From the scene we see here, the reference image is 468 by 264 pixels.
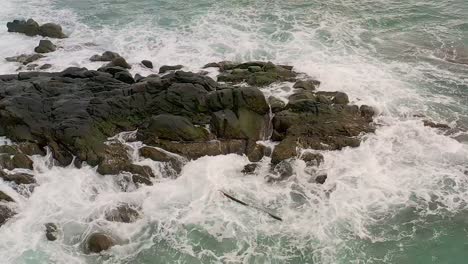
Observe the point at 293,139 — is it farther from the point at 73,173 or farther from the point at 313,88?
the point at 73,173

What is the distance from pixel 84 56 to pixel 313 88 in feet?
41.7

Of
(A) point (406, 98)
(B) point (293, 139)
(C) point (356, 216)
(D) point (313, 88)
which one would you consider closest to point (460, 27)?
(A) point (406, 98)

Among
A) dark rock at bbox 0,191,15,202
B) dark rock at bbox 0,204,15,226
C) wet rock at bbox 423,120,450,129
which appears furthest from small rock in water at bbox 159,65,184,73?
wet rock at bbox 423,120,450,129

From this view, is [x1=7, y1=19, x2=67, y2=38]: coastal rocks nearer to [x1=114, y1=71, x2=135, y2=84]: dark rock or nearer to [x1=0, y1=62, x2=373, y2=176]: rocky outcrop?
[x1=0, y1=62, x2=373, y2=176]: rocky outcrop

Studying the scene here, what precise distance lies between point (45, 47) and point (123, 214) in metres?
14.8

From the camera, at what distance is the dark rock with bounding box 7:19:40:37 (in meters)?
28.6

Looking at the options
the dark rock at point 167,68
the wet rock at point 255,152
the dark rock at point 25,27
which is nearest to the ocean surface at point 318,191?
the wet rock at point 255,152

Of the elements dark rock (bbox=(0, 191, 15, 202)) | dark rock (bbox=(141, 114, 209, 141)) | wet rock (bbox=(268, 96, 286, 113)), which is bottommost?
dark rock (bbox=(0, 191, 15, 202))

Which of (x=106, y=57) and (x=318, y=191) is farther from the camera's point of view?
(x=106, y=57)

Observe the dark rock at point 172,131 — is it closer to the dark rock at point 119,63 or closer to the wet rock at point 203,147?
the wet rock at point 203,147

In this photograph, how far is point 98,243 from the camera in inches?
554

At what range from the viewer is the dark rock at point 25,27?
94.0 feet

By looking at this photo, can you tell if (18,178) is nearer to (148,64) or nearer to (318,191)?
(148,64)

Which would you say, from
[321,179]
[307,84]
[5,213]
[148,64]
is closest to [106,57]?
[148,64]
